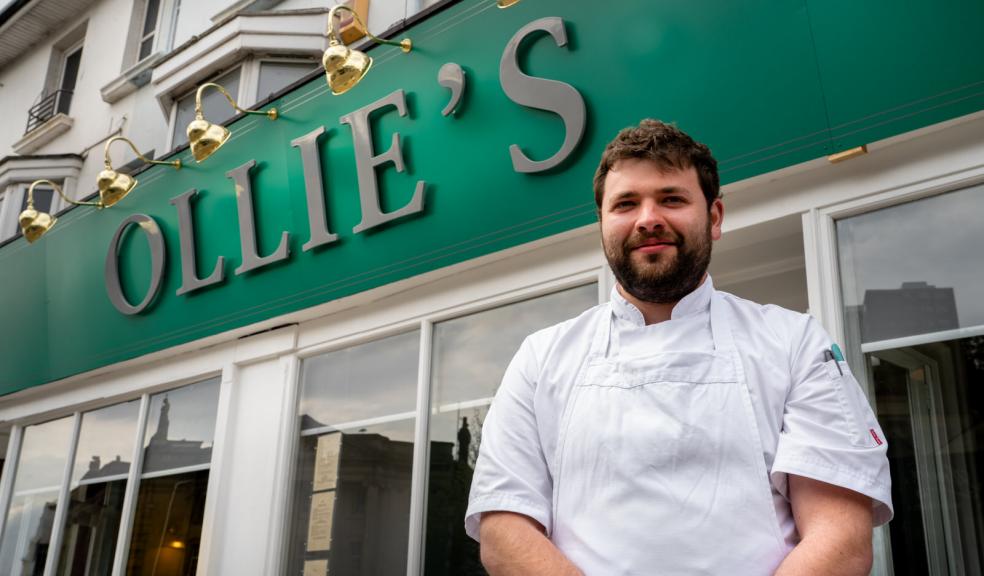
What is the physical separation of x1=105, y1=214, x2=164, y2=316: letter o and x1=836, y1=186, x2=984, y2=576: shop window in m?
5.00

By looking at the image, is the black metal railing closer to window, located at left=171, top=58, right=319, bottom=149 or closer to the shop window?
window, located at left=171, top=58, right=319, bottom=149

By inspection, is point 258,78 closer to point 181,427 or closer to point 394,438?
point 181,427

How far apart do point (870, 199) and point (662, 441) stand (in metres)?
2.05

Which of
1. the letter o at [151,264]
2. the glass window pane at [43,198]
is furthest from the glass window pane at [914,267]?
the glass window pane at [43,198]

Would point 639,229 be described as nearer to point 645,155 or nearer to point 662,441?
point 645,155

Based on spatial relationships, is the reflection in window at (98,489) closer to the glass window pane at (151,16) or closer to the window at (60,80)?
the glass window pane at (151,16)

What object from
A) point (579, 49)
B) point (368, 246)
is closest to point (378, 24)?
point (368, 246)

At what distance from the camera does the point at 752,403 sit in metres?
2.12

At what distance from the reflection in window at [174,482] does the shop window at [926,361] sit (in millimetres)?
4595

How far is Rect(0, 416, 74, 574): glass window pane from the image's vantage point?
792 cm

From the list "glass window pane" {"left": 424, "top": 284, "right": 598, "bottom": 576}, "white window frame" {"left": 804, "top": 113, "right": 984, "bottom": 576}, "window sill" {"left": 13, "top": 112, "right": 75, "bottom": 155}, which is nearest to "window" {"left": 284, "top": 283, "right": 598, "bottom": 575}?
"glass window pane" {"left": 424, "top": 284, "right": 598, "bottom": 576}

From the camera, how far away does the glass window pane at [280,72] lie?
7645 millimetres

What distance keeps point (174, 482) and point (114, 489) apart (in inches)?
34.0

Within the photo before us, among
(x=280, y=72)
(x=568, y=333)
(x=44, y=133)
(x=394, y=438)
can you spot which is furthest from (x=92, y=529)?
(x=568, y=333)
